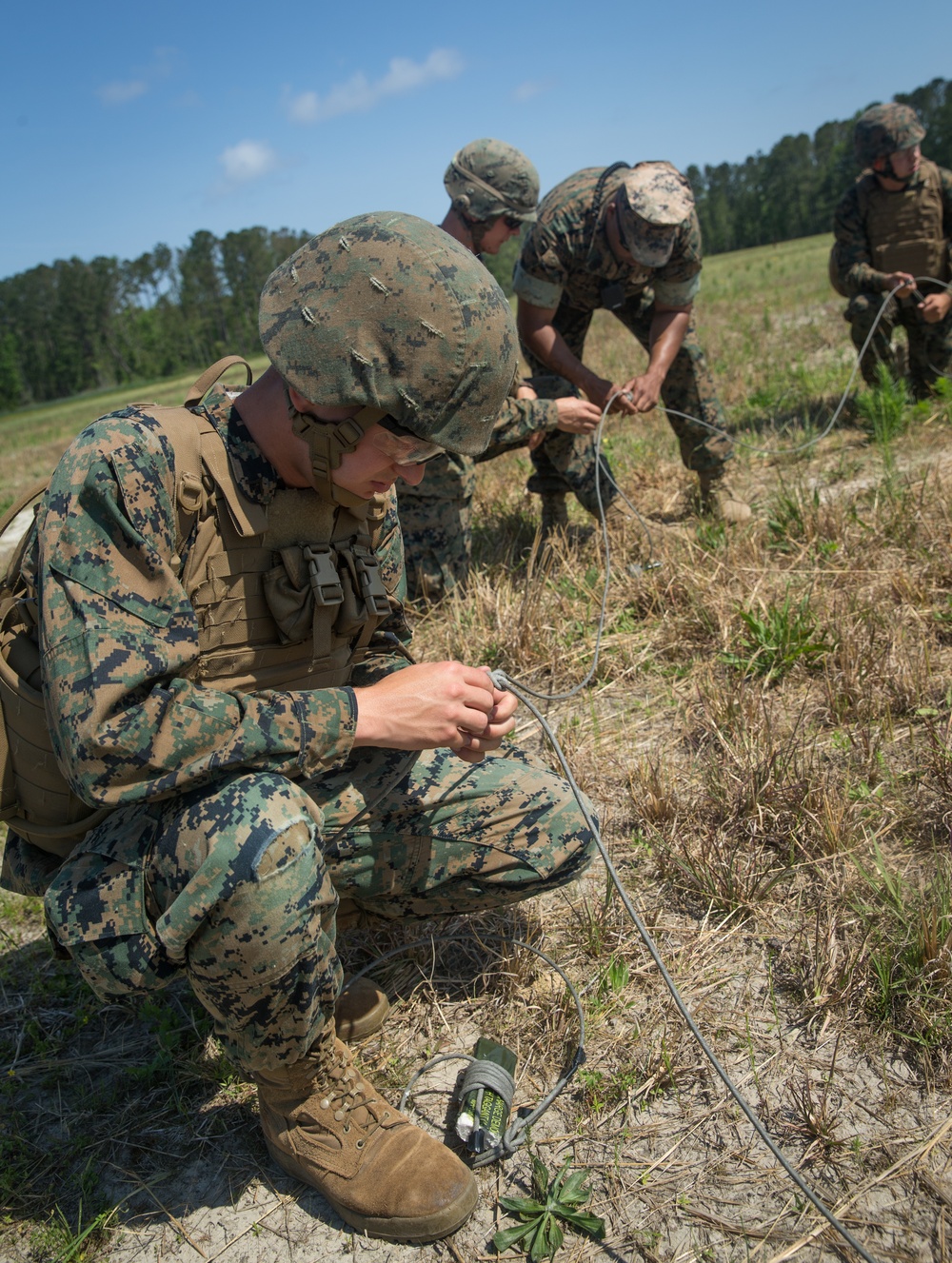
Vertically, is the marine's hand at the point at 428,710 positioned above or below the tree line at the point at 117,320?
below

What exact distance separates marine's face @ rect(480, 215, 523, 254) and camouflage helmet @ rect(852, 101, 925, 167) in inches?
137

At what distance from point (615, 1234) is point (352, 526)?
66.2 inches

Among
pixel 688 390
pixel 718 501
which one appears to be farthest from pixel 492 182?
pixel 718 501

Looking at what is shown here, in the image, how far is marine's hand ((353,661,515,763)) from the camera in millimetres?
1971

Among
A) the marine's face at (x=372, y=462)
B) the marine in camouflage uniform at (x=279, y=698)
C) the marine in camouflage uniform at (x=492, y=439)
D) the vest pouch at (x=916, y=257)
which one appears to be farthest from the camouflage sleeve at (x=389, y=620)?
the vest pouch at (x=916, y=257)

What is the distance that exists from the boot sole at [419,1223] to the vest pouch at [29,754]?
98 cm

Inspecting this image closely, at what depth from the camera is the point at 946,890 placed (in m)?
2.13

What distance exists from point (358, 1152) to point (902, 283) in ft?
22.8

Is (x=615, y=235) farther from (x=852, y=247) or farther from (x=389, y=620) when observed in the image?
(x=852, y=247)

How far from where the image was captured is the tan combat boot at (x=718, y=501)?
493 cm

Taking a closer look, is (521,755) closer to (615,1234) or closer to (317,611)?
(317,611)

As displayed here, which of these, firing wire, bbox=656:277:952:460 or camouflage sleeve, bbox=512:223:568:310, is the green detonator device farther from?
camouflage sleeve, bbox=512:223:568:310

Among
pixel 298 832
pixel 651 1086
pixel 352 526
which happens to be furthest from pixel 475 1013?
pixel 352 526

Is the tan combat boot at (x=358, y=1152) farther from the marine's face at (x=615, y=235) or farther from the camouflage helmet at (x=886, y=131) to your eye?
the camouflage helmet at (x=886, y=131)
